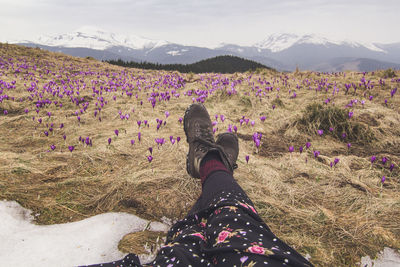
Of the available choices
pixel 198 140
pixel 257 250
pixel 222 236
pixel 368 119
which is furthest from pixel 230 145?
pixel 368 119

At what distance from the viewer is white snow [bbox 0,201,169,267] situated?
158 cm

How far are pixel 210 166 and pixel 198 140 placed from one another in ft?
2.45

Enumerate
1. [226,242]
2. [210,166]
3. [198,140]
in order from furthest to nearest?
[198,140] → [210,166] → [226,242]

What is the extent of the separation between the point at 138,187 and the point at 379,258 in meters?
2.17

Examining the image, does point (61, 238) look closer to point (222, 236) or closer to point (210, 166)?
point (222, 236)

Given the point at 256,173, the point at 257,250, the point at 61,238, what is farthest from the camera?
the point at 256,173

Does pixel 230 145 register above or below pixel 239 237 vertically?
above

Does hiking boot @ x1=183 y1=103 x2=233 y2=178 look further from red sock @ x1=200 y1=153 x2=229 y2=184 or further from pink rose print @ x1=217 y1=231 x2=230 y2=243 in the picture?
pink rose print @ x1=217 y1=231 x2=230 y2=243

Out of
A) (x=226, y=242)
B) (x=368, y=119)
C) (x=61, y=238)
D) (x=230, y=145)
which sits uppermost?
(x=368, y=119)

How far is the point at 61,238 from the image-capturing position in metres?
1.78

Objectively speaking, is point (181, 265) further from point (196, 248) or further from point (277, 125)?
point (277, 125)

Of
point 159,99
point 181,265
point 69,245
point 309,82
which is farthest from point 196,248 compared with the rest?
point 309,82

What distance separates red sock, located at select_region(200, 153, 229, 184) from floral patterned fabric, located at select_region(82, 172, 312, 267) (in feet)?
1.95

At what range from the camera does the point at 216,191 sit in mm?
1915
